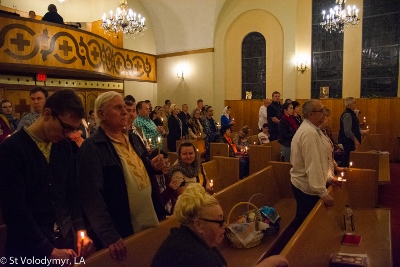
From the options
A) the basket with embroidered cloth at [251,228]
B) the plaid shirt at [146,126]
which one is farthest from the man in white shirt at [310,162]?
the plaid shirt at [146,126]

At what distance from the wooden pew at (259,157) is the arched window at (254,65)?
5409mm

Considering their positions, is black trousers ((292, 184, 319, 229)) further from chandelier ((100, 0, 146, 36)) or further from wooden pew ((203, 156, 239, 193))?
chandelier ((100, 0, 146, 36))

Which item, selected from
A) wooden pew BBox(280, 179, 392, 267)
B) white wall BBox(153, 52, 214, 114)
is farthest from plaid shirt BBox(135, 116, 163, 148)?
white wall BBox(153, 52, 214, 114)

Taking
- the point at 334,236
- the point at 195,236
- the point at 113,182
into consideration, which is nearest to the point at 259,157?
the point at 334,236

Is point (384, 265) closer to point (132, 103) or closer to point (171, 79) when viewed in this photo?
point (132, 103)

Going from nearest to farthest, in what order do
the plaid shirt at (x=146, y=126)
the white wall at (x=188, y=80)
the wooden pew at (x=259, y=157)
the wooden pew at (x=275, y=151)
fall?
1. the plaid shirt at (x=146, y=126)
2. the wooden pew at (x=259, y=157)
3. the wooden pew at (x=275, y=151)
4. the white wall at (x=188, y=80)

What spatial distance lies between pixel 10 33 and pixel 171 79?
6.89 m

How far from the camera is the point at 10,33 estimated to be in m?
7.01

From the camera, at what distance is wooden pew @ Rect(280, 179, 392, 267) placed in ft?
7.75

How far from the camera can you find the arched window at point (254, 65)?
1188cm

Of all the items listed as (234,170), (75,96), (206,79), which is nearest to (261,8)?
(206,79)

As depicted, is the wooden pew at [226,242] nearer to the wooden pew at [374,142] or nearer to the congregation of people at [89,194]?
the congregation of people at [89,194]

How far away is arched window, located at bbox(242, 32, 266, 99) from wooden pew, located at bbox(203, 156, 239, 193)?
21.6 ft

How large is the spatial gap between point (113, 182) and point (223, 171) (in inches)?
156
